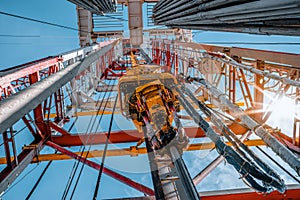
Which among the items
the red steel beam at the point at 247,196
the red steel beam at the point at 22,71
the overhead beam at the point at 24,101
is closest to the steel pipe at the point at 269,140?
the red steel beam at the point at 247,196

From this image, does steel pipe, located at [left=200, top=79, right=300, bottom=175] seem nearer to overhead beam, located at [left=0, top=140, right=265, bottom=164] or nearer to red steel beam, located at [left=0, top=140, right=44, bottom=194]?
overhead beam, located at [left=0, top=140, right=265, bottom=164]

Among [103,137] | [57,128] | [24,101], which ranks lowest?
[103,137]

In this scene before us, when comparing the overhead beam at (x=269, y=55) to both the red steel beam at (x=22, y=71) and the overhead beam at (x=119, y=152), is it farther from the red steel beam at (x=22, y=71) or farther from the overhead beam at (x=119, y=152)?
the red steel beam at (x=22, y=71)

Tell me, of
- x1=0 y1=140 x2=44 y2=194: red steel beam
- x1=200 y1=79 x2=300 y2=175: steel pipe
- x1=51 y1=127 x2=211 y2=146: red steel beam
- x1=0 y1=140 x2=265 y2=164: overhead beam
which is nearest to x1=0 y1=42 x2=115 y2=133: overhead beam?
x1=0 y1=140 x2=44 y2=194: red steel beam

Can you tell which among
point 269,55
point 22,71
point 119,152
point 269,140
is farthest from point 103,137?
point 269,140

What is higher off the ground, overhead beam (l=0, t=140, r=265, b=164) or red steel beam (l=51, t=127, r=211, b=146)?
red steel beam (l=51, t=127, r=211, b=146)

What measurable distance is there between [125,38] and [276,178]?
70.4ft

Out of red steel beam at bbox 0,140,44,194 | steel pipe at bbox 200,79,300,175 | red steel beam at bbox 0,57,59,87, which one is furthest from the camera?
red steel beam at bbox 0,57,59,87

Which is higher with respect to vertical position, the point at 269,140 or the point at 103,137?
the point at 269,140

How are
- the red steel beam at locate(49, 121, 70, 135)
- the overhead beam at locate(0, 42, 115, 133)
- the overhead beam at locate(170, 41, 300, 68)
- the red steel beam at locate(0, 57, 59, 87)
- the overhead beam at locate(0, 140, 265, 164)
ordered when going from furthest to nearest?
the red steel beam at locate(49, 121, 70, 135) → the overhead beam at locate(0, 140, 265, 164) → the red steel beam at locate(0, 57, 59, 87) → the overhead beam at locate(170, 41, 300, 68) → the overhead beam at locate(0, 42, 115, 133)

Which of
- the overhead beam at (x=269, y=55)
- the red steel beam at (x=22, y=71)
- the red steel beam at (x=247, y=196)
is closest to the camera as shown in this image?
the overhead beam at (x=269, y=55)

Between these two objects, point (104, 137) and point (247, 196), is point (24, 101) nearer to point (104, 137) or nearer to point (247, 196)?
point (247, 196)

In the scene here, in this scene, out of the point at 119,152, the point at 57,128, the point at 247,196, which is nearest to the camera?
the point at 247,196

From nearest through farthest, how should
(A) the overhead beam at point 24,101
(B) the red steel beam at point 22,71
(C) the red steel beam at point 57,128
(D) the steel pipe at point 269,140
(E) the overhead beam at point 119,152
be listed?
(A) the overhead beam at point 24,101 < (D) the steel pipe at point 269,140 < (B) the red steel beam at point 22,71 < (E) the overhead beam at point 119,152 < (C) the red steel beam at point 57,128
